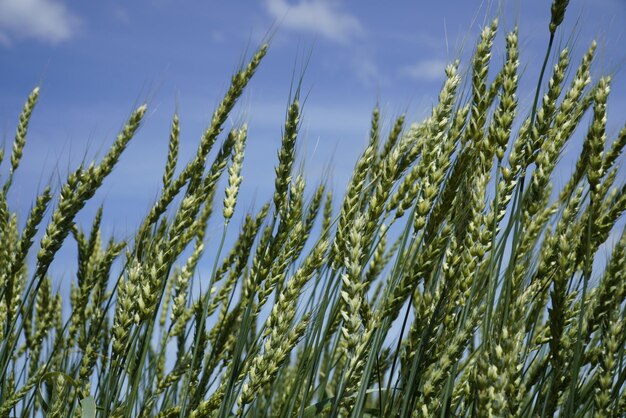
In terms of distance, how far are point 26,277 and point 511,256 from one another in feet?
9.36

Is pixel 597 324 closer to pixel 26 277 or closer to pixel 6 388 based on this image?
pixel 6 388

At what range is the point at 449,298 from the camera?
5.84 ft

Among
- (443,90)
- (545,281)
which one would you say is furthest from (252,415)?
(443,90)

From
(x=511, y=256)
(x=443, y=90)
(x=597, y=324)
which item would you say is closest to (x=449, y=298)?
(x=511, y=256)

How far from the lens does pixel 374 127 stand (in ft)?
8.82

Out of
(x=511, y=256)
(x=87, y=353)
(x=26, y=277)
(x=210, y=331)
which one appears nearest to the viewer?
(x=511, y=256)

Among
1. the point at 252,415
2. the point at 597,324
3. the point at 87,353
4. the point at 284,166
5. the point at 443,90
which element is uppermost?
the point at 443,90

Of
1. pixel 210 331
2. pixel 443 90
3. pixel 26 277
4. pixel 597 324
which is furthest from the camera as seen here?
pixel 26 277

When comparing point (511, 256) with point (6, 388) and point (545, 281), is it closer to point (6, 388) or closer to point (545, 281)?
point (545, 281)

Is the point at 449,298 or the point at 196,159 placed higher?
the point at 196,159

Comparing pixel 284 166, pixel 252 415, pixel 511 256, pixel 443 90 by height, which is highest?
pixel 443 90

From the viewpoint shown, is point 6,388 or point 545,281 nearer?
point 545,281

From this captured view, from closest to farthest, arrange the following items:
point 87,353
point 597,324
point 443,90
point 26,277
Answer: point 597,324
point 443,90
point 87,353
point 26,277

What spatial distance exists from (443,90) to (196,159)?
94 cm
